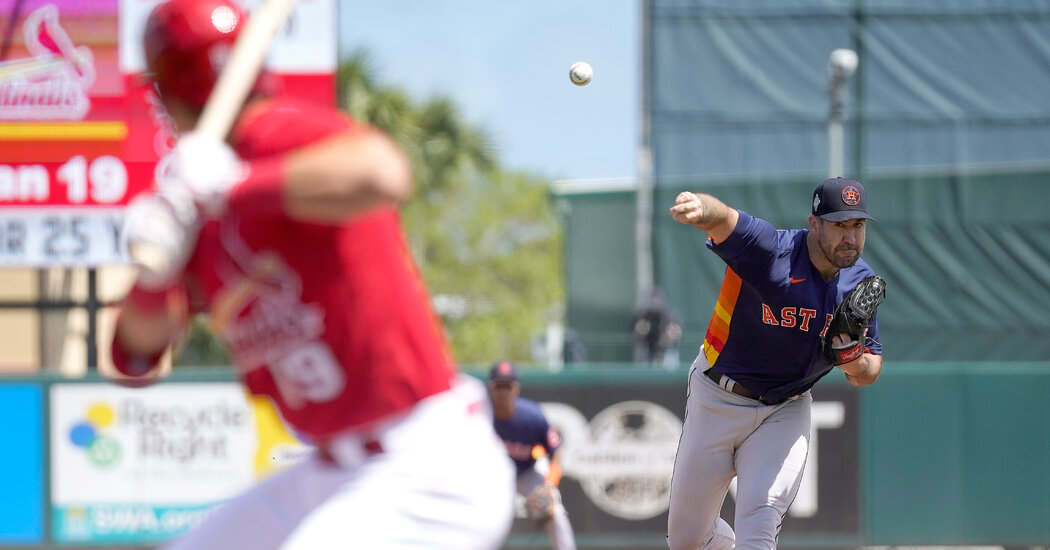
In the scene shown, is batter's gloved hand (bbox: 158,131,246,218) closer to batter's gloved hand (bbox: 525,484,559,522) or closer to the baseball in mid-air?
the baseball in mid-air

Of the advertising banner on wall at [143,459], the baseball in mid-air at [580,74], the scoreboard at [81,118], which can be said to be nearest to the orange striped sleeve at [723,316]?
the baseball in mid-air at [580,74]

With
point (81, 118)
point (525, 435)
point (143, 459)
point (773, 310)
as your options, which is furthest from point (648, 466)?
point (81, 118)

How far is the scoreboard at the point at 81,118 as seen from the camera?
43.4ft

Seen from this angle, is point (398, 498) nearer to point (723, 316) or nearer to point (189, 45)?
point (189, 45)

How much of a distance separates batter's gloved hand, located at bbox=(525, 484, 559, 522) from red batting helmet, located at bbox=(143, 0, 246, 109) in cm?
763

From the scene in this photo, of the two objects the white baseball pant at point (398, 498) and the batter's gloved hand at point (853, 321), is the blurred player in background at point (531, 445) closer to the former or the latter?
the batter's gloved hand at point (853, 321)

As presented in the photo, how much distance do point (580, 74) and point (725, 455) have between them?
8.11 ft

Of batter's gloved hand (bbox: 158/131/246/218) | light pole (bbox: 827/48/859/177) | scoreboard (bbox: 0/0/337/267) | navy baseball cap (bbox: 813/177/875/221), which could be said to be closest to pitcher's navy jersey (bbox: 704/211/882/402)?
navy baseball cap (bbox: 813/177/875/221)

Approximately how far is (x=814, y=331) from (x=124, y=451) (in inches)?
301

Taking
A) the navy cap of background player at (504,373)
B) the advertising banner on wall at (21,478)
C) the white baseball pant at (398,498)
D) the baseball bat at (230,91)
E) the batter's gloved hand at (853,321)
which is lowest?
the advertising banner on wall at (21,478)

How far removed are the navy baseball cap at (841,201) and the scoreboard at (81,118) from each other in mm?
8410

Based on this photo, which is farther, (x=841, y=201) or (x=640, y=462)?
(x=640, y=462)

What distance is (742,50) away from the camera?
15.3 m

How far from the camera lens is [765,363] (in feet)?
18.4
